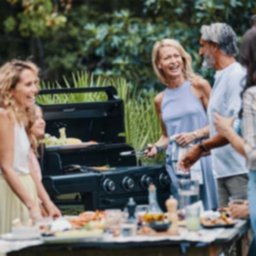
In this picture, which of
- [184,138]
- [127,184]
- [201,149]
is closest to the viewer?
[201,149]

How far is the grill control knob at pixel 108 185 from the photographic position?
7734mm

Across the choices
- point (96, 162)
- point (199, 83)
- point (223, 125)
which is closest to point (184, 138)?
point (199, 83)

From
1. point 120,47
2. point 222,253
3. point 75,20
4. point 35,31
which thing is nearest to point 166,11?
point 120,47

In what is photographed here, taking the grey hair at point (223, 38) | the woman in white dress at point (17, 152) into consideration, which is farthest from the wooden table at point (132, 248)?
the grey hair at point (223, 38)

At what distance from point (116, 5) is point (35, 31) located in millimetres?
2345

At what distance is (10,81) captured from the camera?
7.18 meters

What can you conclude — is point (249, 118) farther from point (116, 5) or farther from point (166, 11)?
point (116, 5)

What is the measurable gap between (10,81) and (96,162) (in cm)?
144

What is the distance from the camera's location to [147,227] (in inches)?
238

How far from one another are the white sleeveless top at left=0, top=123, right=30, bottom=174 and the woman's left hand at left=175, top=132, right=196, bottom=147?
1.09 meters

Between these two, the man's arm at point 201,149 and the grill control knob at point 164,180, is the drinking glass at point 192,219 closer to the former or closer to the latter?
the man's arm at point 201,149

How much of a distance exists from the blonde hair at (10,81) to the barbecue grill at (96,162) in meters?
0.71

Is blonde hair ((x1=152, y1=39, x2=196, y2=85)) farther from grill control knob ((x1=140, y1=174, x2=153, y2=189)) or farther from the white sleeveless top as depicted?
the white sleeveless top

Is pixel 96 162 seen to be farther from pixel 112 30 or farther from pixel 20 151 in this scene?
pixel 112 30
